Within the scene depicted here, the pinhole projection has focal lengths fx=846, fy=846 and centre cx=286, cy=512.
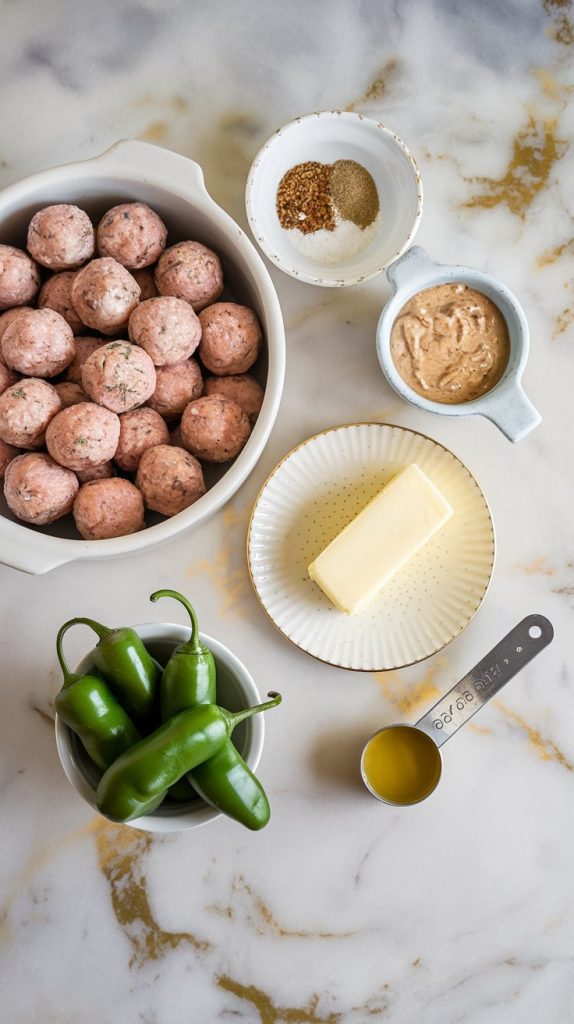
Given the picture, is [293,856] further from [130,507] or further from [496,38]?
[496,38]

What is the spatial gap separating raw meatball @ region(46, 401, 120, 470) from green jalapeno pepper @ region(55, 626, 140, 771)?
25 cm

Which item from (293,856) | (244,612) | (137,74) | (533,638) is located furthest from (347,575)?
(137,74)

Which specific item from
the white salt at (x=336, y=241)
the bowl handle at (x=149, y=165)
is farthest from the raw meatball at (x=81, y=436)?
the white salt at (x=336, y=241)

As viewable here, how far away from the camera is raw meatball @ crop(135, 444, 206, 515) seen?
1.30m

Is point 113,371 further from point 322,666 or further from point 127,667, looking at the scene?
point 322,666

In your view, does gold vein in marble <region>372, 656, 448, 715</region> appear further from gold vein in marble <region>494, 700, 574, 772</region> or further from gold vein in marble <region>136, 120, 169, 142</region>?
gold vein in marble <region>136, 120, 169, 142</region>

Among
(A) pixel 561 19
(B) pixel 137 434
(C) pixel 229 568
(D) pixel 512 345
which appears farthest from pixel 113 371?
(A) pixel 561 19

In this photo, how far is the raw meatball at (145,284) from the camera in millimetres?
1399

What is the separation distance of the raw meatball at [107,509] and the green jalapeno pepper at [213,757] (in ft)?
0.52

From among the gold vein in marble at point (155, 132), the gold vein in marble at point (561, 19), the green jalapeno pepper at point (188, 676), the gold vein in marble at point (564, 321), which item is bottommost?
the green jalapeno pepper at point (188, 676)

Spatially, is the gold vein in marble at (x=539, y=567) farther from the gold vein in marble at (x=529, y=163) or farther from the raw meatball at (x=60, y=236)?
the raw meatball at (x=60, y=236)

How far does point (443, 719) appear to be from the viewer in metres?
1.48

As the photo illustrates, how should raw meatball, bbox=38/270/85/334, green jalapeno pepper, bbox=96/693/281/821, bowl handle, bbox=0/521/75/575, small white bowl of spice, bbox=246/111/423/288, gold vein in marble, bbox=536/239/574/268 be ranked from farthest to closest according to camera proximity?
gold vein in marble, bbox=536/239/574/268
small white bowl of spice, bbox=246/111/423/288
raw meatball, bbox=38/270/85/334
bowl handle, bbox=0/521/75/575
green jalapeno pepper, bbox=96/693/281/821

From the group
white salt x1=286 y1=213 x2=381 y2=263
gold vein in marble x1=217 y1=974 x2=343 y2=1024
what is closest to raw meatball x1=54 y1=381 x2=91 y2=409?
white salt x1=286 y1=213 x2=381 y2=263
